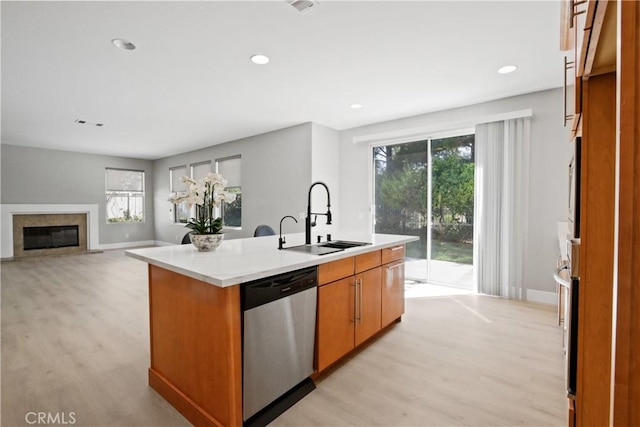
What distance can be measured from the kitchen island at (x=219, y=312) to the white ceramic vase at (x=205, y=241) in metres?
0.06

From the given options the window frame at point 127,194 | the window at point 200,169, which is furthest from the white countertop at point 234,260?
the window frame at point 127,194

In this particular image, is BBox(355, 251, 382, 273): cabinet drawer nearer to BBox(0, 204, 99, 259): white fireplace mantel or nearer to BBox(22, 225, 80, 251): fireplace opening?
BBox(0, 204, 99, 259): white fireplace mantel

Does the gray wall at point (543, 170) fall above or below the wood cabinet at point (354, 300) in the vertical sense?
above

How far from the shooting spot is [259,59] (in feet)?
10.0

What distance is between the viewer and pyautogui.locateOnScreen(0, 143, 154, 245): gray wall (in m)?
7.05

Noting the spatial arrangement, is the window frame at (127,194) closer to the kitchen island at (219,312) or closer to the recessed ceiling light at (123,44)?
the recessed ceiling light at (123,44)

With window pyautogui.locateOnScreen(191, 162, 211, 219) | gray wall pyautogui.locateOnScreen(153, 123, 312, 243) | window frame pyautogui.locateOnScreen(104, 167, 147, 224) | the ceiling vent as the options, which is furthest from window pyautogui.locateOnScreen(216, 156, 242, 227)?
window frame pyautogui.locateOnScreen(104, 167, 147, 224)

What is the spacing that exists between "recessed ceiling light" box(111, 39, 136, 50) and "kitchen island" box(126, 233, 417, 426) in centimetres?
190

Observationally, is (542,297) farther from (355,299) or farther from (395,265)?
(355,299)

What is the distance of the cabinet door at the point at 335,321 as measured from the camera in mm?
2084

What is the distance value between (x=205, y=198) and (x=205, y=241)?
312mm

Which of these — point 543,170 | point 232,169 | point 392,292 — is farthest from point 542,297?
point 232,169

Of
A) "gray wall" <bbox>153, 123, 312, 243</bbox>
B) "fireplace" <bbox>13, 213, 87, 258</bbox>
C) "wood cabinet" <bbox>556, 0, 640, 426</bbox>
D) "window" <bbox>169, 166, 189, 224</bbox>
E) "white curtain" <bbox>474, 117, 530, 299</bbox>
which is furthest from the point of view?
"window" <bbox>169, 166, 189, 224</bbox>

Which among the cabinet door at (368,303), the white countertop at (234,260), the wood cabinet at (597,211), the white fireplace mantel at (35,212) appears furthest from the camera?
the white fireplace mantel at (35,212)
